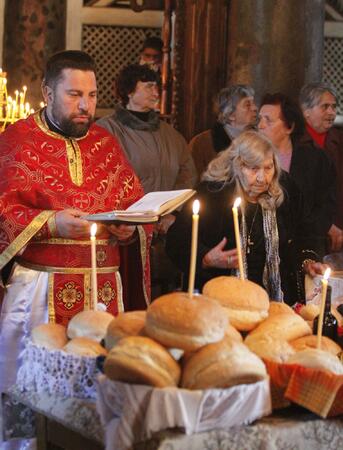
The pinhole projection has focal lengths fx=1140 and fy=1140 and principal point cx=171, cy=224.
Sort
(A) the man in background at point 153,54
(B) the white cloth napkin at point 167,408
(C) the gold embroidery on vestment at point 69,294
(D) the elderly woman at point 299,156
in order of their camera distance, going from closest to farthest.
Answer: (B) the white cloth napkin at point 167,408 → (C) the gold embroidery on vestment at point 69,294 → (D) the elderly woman at point 299,156 → (A) the man in background at point 153,54

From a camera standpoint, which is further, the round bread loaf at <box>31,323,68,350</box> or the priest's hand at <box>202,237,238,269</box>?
the priest's hand at <box>202,237,238,269</box>

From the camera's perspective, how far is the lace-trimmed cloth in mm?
2838

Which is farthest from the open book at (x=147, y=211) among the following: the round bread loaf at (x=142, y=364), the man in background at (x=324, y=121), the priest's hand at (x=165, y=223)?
the man in background at (x=324, y=121)

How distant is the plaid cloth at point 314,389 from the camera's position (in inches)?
106

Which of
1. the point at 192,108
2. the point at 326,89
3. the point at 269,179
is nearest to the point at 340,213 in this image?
the point at 326,89

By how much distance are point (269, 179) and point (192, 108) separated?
13.6 feet

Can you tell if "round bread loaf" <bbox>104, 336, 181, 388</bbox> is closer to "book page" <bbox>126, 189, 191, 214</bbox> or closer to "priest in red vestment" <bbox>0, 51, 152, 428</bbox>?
"book page" <bbox>126, 189, 191, 214</bbox>

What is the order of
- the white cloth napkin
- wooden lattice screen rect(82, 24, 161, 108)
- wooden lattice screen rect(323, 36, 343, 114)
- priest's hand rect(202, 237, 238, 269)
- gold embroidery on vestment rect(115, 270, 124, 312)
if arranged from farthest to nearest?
wooden lattice screen rect(82, 24, 161, 108) < wooden lattice screen rect(323, 36, 343, 114) < priest's hand rect(202, 237, 238, 269) < gold embroidery on vestment rect(115, 270, 124, 312) < the white cloth napkin

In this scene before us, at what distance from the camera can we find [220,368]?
2570 mm

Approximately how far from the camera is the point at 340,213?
7227 millimetres

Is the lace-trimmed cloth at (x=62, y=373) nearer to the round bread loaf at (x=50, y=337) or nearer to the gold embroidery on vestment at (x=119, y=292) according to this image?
the round bread loaf at (x=50, y=337)

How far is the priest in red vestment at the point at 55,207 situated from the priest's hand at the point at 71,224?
18 millimetres

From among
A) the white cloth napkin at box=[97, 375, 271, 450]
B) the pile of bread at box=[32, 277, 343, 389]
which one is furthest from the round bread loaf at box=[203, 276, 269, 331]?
the white cloth napkin at box=[97, 375, 271, 450]

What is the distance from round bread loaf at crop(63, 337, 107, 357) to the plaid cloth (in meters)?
0.45
